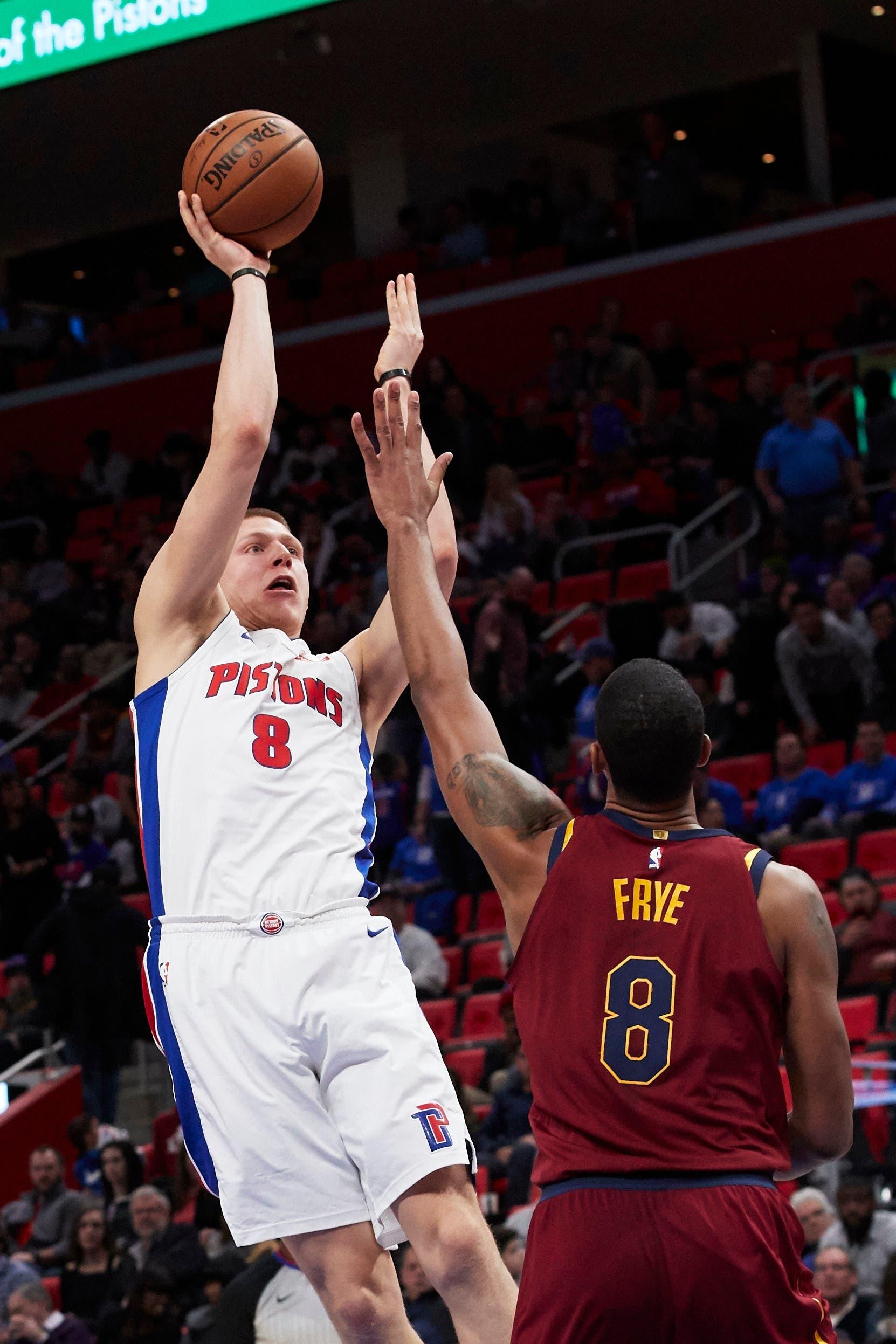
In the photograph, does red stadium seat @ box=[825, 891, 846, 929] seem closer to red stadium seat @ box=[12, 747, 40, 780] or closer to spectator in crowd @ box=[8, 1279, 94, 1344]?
spectator in crowd @ box=[8, 1279, 94, 1344]

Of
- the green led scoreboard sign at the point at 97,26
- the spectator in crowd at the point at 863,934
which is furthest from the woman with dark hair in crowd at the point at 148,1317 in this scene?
the green led scoreboard sign at the point at 97,26

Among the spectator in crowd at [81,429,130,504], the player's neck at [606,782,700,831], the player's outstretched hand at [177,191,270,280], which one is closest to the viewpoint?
the player's neck at [606,782,700,831]

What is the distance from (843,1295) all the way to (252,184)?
192 inches

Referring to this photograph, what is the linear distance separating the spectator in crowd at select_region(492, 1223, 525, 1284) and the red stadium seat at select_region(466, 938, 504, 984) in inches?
130

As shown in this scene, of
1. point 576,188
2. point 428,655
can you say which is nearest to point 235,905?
point 428,655

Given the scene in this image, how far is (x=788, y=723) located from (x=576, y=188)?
7.74m

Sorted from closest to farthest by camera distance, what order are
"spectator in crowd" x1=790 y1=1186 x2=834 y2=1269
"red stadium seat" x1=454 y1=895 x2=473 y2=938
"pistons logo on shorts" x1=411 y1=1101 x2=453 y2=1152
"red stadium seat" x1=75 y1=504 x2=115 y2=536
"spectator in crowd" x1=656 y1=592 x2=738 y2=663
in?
"pistons logo on shorts" x1=411 y1=1101 x2=453 y2=1152 → "spectator in crowd" x1=790 y1=1186 x2=834 y2=1269 → "red stadium seat" x1=454 y1=895 x2=473 y2=938 → "spectator in crowd" x1=656 y1=592 x2=738 y2=663 → "red stadium seat" x1=75 y1=504 x2=115 y2=536

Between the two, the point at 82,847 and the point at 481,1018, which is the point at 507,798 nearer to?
the point at 481,1018

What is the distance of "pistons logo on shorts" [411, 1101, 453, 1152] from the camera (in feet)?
12.5

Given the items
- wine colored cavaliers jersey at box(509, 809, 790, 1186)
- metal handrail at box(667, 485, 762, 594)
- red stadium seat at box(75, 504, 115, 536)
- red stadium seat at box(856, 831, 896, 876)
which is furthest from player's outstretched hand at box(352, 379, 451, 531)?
red stadium seat at box(75, 504, 115, 536)

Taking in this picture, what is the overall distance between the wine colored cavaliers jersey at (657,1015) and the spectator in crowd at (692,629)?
828cm

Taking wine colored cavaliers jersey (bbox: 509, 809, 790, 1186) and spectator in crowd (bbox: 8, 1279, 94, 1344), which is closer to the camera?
wine colored cavaliers jersey (bbox: 509, 809, 790, 1186)

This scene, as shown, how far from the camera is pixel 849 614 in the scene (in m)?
11.2

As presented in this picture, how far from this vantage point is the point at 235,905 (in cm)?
392
